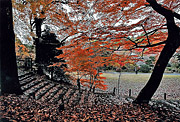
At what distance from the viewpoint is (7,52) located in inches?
144

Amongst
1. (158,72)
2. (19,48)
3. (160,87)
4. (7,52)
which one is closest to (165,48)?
(158,72)

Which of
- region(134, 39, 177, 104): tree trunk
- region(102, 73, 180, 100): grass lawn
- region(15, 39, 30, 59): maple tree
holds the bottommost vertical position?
region(102, 73, 180, 100): grass lawn

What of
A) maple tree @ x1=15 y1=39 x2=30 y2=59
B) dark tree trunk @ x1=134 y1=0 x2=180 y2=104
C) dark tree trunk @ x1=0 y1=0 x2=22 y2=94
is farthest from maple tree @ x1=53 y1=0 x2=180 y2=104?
maple tree @ x1=15 y1=39 x2=30 y2=59

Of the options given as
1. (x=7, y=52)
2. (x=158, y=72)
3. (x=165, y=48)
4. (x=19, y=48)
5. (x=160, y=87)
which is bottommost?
(x=160, y=87)

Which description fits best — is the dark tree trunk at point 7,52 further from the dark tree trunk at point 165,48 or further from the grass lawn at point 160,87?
the grass lawn at point 160,87

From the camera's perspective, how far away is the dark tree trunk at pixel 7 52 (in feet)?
11.1

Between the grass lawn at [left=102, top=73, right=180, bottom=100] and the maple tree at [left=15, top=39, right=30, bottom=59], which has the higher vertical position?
the maple tree at [left=15, top=39, right=30, bottom=59]

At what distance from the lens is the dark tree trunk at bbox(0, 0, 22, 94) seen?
134 inches

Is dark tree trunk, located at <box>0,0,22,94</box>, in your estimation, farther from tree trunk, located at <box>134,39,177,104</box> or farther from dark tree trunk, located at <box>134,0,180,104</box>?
tree trunk, located at <box>134,39,177,104</box>

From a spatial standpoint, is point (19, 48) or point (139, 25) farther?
point (19, 48)

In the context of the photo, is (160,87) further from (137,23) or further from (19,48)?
(19,48)

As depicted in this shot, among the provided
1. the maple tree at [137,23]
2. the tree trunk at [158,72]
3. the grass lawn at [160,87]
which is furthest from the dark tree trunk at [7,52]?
→ the grass lawn at [160,87]

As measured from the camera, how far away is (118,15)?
13.1 ft

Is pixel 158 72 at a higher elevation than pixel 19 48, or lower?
lower
